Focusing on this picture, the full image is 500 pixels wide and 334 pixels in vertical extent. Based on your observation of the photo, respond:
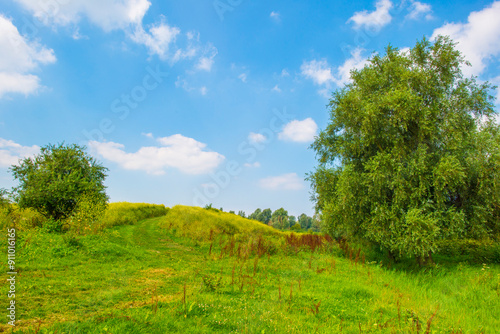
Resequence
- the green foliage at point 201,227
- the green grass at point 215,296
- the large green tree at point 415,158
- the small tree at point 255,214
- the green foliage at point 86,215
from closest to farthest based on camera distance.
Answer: the green grass at point 215,296, the large green tree at point 415,158, the green foliage at point 86,215, the green foliage at point 201,227, the small tree at point 255,214

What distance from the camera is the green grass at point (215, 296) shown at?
17.9ft

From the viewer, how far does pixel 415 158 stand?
15.1 metres

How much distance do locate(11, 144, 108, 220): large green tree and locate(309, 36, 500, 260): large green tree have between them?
16088mm

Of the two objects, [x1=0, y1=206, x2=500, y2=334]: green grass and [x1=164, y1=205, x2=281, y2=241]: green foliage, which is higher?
[x1=164, y1=205, x2=281, y2=241]: green foliage

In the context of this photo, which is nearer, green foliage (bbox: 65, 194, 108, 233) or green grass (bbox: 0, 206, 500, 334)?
green grass (bbox: 0, 206, 500, 334)

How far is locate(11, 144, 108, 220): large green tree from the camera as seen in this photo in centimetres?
1645

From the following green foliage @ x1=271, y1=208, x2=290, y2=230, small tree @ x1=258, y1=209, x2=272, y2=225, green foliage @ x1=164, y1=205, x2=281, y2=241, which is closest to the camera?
green foliage @ x1=164, y1=205, x2=281, y2=241

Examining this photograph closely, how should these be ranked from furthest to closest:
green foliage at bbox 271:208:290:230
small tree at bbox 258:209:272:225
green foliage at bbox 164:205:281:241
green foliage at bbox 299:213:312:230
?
green foliage at bbox 299:213:312:230, small tree at bbox 258:209:272:225, green foliage at bbox 271:208:290:230, green foliage at bbox 164:205:281:241

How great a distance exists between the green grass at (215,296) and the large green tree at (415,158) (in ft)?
9.13

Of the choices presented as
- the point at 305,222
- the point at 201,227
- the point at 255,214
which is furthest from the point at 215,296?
the point at 305,222

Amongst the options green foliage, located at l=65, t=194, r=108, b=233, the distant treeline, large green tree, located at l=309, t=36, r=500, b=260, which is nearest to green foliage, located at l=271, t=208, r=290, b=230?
the distant treeline

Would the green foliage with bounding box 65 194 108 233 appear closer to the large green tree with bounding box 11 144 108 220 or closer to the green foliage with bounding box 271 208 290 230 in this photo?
the large green tree with bounding box 11 144 108 220

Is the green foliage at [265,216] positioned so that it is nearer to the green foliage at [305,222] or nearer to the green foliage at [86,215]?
the green foliage at [305,222]

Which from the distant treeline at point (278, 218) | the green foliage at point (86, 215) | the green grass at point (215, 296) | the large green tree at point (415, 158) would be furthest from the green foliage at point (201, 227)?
the distant treeline at point (278, 218)
